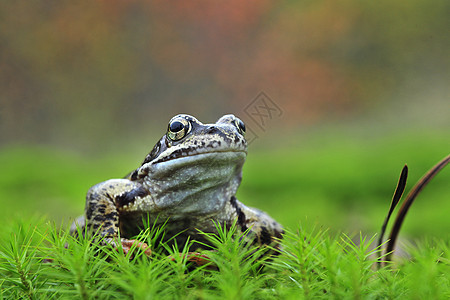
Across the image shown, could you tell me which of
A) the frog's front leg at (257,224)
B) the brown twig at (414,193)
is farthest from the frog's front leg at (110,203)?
the brown twig at (414,193)

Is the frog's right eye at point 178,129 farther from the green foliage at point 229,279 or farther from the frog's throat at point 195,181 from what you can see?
the green foliage at point 229,279

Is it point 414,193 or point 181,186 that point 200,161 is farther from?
point 414,193

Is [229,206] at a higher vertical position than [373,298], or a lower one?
higher

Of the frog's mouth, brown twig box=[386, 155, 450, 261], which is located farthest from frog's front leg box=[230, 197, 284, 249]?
brown twig box=[386, 155, 450, 261]

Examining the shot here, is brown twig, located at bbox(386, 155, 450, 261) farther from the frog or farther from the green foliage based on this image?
the frog

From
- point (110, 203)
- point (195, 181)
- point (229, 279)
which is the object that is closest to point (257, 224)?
point (195, 181)

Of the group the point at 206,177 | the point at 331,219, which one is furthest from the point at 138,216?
the point at 331,219

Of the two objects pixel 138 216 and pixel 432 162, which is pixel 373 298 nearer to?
pixel 138 216
